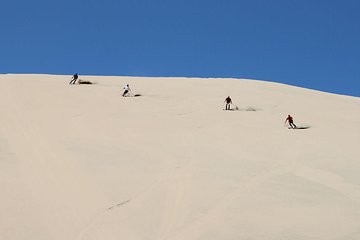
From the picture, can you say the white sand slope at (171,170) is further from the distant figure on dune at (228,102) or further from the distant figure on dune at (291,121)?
the distant figure on dune at (291,121)

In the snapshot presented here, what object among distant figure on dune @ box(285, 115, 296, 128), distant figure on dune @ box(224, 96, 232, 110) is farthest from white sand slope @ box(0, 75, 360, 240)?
distant figure on dune @ box(285, 115, 296, 128)

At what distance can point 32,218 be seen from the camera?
26.0 feet

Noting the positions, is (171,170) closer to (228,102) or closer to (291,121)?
(291,121)

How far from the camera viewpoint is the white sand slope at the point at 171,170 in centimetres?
794

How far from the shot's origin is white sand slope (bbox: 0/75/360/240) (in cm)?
794

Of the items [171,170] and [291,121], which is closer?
[171,170]

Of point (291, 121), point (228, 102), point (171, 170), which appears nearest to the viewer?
point (171, 170)

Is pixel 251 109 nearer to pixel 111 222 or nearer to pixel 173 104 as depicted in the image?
pixel 173 104

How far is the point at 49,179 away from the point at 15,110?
820cm

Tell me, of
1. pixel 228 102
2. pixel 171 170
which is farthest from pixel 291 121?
pixel 171 170

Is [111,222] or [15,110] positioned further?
[15,110]

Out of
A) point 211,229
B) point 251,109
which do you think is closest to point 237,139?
point 251,109

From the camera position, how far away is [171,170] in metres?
11.0

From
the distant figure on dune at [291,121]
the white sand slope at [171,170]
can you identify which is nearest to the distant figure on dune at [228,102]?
the white sand slope at [171,170]
